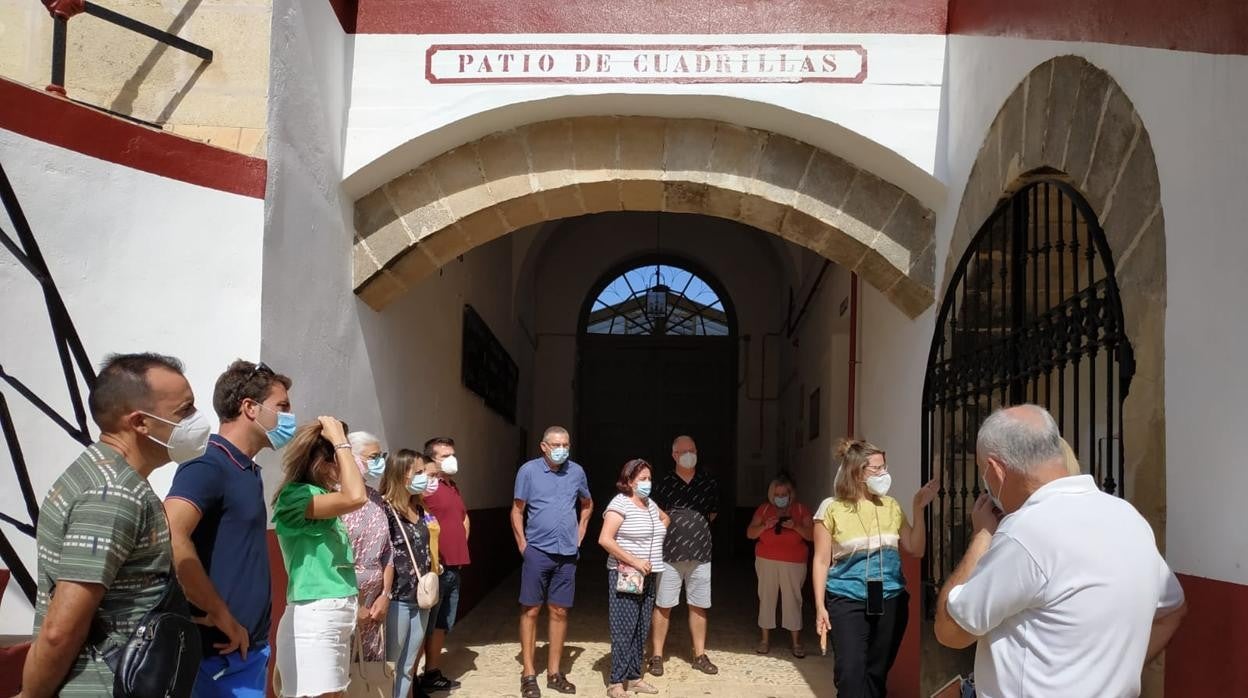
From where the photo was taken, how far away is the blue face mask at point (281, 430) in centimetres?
346

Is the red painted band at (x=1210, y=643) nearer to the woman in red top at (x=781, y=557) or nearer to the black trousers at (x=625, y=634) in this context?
the black trousers at (x=625, y=634)

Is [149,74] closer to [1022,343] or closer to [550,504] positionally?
→ [550,504]

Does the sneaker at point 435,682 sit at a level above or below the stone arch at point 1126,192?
below

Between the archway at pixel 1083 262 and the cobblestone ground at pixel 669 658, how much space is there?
5.30ft

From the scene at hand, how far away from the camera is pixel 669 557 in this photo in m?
7.29

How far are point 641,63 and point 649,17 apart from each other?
9.6 inches

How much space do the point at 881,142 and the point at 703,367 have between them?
9.36 metres

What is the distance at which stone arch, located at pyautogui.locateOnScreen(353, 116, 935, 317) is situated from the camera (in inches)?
245

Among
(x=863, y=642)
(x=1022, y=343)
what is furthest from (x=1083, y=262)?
(x=863, y=642)

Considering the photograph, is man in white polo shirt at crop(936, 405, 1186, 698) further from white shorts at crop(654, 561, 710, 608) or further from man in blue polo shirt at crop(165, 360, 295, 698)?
white shorts at crop(654, 561, 710, 608)

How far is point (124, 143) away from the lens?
4.52 meters

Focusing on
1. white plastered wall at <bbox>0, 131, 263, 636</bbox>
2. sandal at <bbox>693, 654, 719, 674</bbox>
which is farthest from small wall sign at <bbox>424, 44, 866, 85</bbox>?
sandal at <bbox>693, 654, 719, 674</bbox>

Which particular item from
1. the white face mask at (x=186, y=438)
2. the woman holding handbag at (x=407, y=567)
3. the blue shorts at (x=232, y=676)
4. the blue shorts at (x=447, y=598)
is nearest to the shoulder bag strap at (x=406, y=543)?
the woman holding handbag at (x=407, y=567)

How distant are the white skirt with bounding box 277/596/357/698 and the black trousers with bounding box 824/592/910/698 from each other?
→ 1961 millimetres
